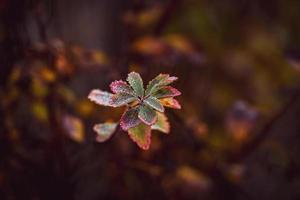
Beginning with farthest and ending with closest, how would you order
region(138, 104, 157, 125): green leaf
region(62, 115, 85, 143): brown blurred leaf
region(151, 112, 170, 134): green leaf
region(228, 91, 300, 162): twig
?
region(228, 91, 300, 162): twig
region(62, 115, 85, 143): brown blurred leaf
region(151, 112, 170, 134): green leaf
region(138, 104, 157, 125): green leaf

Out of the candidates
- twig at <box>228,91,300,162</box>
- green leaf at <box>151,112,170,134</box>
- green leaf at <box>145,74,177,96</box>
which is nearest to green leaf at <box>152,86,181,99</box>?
green leaf at <box>145,74,177,96</box>

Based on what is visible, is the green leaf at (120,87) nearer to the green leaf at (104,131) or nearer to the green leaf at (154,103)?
the green leaf at (154,103)

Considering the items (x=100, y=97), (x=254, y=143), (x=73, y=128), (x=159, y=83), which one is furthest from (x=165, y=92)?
(x=254, y=143)

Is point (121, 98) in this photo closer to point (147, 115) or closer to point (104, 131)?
point (147, 115)

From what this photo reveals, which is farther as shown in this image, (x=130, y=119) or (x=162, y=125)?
(x=162, y=125)

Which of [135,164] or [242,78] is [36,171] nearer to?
[135,164]

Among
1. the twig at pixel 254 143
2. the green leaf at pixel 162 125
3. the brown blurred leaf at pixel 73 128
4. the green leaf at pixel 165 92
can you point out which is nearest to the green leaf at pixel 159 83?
the green leaf at pixel 165 92

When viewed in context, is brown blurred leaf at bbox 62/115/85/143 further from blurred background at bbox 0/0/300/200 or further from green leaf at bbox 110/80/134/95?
green leaf at bbox 110/80/134/95
